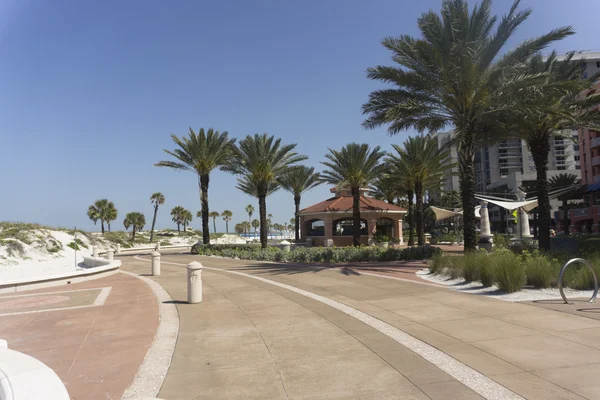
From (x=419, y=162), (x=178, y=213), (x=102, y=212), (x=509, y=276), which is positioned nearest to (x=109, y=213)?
(x=102, y=212)

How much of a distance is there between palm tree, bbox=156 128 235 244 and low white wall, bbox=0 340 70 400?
89.3ft

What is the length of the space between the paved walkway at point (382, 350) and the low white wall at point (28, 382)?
128 centimetres

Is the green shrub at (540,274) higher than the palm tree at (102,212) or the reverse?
the reverse

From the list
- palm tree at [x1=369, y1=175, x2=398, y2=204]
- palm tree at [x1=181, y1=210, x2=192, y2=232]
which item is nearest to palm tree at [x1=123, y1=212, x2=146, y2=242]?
palm tree at [x1=181, y1=210, x2=192, y2=232]

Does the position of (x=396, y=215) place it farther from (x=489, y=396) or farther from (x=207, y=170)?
(x=489, y=396)

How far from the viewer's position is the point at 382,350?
18.7ft

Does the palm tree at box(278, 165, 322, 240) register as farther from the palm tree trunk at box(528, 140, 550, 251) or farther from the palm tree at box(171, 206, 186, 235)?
the palm tree at box(171, 206, 186, 235)

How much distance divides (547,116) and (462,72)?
4769 mm

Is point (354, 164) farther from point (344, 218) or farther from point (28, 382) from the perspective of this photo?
point (28, 382)

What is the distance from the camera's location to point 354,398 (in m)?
4.14

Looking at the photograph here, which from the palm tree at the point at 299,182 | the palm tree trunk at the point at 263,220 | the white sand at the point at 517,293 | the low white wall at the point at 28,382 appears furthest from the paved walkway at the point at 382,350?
the palm tree at the point at 299,182

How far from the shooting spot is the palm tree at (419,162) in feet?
102

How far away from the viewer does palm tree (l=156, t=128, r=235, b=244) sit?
31.0 m

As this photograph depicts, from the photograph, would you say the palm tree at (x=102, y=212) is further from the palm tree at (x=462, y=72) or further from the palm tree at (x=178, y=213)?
the palm tree at (x=462, y=72)
